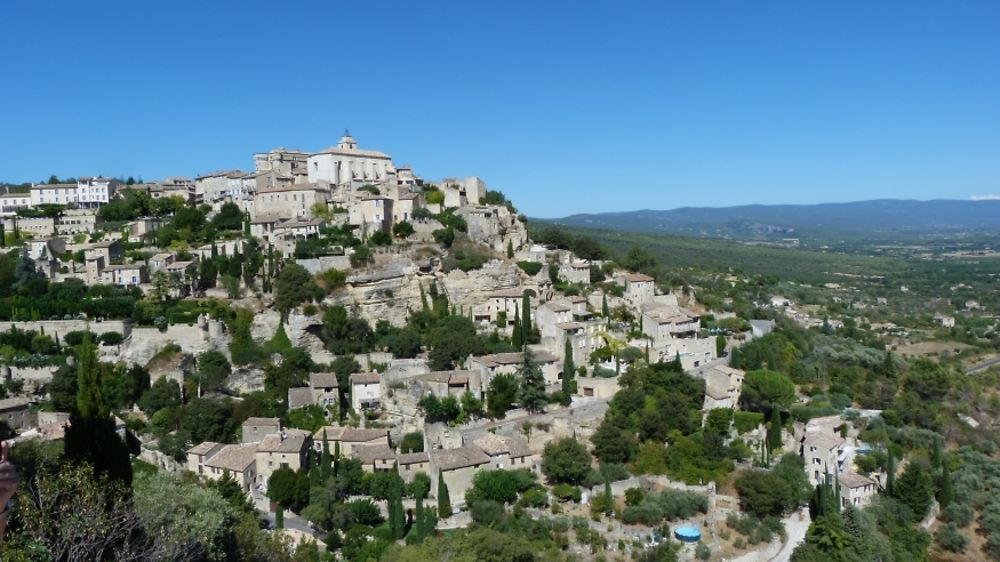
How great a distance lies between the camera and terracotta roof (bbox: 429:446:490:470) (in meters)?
30.6

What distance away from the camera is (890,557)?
1137 inches

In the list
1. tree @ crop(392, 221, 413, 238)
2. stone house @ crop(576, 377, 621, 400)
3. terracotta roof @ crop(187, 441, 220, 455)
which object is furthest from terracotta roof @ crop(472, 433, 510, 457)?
tree @ crop(392, 221, 413, 238)

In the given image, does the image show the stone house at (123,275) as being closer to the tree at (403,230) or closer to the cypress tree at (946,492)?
the tree at (403,230)

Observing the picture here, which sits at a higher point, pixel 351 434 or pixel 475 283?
pixel 475 283

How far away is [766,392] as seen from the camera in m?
37.1

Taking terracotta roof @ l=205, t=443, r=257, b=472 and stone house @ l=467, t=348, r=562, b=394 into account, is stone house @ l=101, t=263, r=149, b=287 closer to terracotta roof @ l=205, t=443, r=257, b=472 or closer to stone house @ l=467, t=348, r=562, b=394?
terracotta roof @ l=205, t=443, r=257, b=472

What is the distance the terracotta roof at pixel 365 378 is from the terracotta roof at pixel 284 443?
12.3 ft

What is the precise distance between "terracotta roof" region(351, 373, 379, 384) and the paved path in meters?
18.6

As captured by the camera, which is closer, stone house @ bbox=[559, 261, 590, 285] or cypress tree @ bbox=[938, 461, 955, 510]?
cypress tree @ bbox=[938, 461, 955, 510]

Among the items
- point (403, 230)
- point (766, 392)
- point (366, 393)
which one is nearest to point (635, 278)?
point (766, 392)

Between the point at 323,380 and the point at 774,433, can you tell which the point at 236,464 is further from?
the point at 774,433

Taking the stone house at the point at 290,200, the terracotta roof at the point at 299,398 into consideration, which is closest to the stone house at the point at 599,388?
the terracotta roof at the point at 299,398

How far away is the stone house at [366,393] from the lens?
Result: 35.7 m

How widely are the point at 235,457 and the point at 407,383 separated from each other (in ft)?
27.2
